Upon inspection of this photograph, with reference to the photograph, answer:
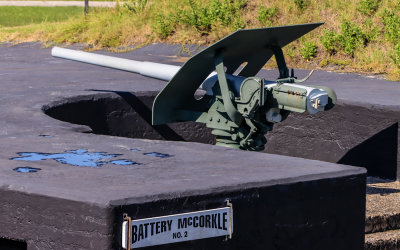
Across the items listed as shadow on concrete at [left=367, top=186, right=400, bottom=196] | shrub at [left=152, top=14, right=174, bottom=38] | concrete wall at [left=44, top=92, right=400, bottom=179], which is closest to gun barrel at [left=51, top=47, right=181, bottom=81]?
concrete wall at [left=44, top=92, right=400, bottom=179]

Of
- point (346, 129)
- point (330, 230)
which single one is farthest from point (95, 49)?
point (330, 230)

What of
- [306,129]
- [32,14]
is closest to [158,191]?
[306,129]

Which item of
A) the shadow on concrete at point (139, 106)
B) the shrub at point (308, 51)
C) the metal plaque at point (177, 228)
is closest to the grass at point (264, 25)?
the shrub at point (308, 51)

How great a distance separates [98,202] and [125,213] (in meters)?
0.13

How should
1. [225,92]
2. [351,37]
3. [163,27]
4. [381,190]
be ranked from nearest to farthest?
[225,92], [381,190], [351,37], [163,27]

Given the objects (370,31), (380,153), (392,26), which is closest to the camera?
(380,153)

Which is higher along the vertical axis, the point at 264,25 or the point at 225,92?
the point at 264,25

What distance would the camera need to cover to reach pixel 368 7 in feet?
40.7

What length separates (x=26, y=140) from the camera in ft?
18.6

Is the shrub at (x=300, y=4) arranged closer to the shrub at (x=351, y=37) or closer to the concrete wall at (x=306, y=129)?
the shrub at (x=351, y=37)

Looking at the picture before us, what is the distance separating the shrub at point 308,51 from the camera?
38.5 feet

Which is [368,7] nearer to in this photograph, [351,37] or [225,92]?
[351,37]

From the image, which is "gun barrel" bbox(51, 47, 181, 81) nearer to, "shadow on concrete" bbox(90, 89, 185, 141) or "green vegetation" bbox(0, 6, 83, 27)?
"shadow on concrete" bbox(90, 89, 185, 141)

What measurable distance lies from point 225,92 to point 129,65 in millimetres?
2056
